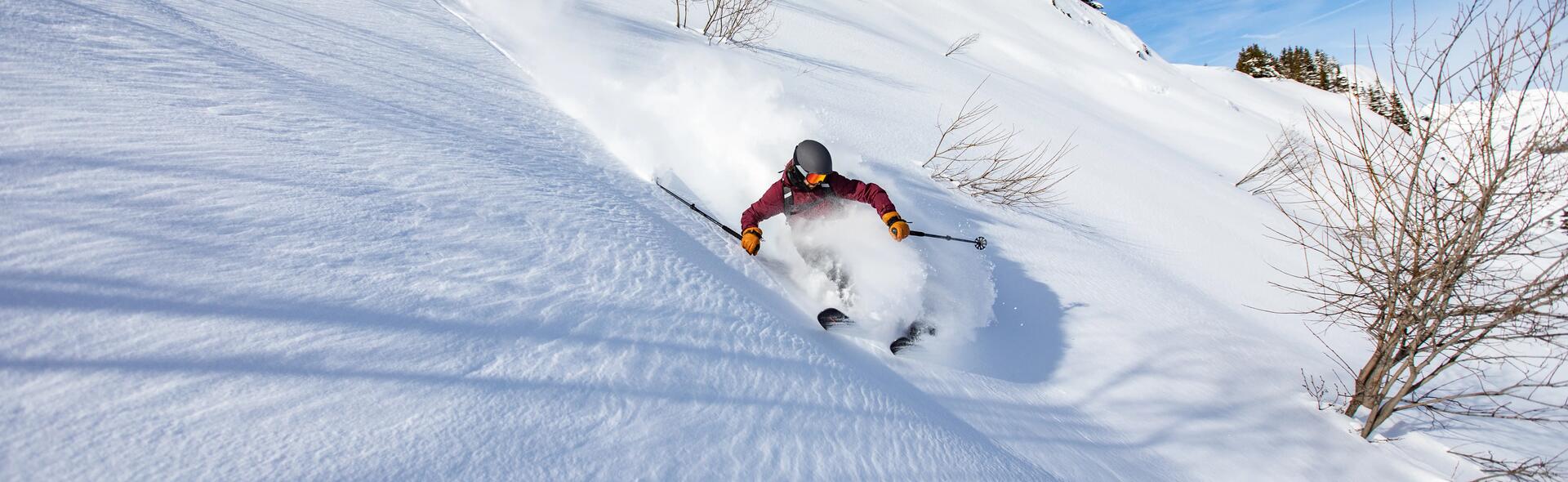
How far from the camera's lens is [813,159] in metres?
3.73

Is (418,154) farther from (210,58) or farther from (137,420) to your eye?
(137,420)

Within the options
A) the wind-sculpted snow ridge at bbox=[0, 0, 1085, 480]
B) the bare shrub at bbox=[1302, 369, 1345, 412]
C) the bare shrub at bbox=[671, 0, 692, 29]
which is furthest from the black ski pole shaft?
the bare shrub at bbox=[671, 0, 692, 29]

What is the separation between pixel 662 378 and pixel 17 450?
1.38 metres

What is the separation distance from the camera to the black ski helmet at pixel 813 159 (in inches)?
147

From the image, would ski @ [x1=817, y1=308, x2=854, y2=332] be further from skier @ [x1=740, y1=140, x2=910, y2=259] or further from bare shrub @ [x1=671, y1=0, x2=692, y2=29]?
bare shrub @ [x1=671, y1=0, x2=692, y2=29]

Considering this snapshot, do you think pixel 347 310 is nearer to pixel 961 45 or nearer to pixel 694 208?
pixel 694 208

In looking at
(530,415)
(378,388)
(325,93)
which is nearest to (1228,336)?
(530,415)

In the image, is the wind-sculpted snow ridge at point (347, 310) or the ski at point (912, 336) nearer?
the wind-sculpted snow ridge at point (347, 310)

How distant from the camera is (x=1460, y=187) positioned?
3205 mm

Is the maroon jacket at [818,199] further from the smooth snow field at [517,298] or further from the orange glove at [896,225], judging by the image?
the smooth snow field at [517,298]

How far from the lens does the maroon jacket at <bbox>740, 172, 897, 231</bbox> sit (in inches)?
151

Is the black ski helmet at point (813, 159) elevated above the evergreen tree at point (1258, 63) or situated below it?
below

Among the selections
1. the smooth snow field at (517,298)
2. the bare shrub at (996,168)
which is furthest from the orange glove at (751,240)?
the bare shrub at (996,168)

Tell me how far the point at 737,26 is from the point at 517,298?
8689 mm
